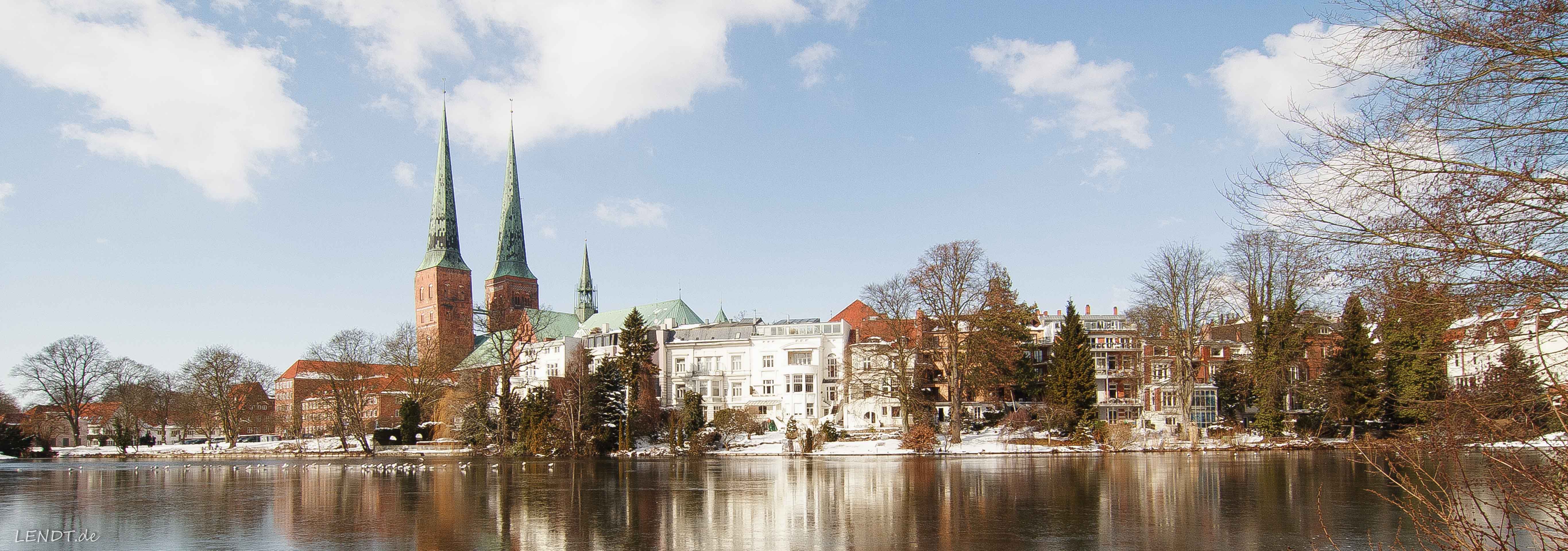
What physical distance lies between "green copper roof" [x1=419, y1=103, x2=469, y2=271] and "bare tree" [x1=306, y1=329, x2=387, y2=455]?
42427 millimetres

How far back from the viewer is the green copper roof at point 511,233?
118750 millimetres

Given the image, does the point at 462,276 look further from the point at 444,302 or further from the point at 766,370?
the point at 766,370

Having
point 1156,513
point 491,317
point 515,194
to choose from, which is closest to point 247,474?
point 491,317

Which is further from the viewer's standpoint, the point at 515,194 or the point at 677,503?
the point at 515,194

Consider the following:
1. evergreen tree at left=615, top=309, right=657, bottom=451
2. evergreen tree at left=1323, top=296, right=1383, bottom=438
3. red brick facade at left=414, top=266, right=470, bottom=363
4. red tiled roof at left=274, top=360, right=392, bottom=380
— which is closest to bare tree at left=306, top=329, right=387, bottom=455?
red tiled roof at left=274, top=360, right=392, bottom=380

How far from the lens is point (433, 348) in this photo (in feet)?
231

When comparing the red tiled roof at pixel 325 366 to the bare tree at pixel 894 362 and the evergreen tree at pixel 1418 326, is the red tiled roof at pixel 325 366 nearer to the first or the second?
the bare tree at pixel 894 362

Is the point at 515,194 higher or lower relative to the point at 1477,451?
higher

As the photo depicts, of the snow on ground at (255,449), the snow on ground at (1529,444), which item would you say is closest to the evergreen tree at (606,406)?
the snow on ground at (255,449)

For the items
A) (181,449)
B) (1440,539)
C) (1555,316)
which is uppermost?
(1555,316)

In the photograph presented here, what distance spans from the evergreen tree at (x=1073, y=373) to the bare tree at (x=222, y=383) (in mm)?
62940

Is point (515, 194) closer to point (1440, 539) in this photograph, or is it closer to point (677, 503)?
point (677, 503)

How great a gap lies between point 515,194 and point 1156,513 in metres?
109

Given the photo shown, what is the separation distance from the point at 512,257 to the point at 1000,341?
3247 inches
